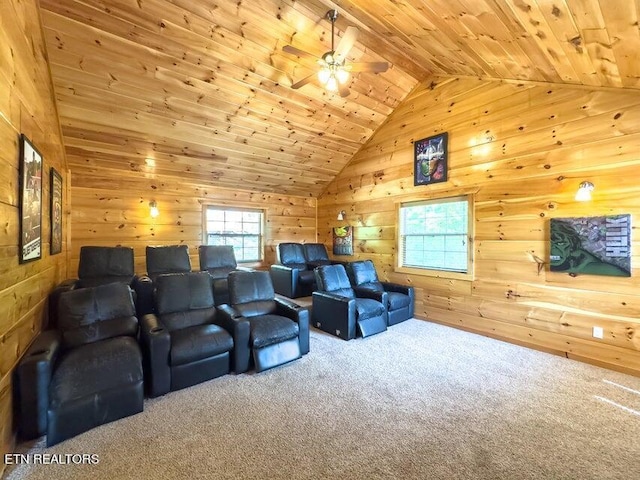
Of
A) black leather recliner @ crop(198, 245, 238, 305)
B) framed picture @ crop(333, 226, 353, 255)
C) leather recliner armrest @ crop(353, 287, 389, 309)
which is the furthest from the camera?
framed picture @ crop(333, 226, 353, 255)

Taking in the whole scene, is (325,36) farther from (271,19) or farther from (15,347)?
(15,347)

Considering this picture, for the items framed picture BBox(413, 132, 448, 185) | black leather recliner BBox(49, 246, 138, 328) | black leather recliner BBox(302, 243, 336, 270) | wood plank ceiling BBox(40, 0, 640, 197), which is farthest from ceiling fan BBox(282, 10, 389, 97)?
black leather recliner BBox(302, 243, 336, 270)

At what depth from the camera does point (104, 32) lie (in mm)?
2744

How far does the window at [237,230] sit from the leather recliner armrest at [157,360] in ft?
11.5

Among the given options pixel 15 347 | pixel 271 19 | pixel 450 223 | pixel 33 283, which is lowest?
pixel 15 347

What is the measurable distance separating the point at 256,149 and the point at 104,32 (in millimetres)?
2436

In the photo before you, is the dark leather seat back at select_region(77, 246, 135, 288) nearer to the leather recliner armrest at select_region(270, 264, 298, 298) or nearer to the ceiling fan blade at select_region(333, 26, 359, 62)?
the leather recliner armrest at select_region(270, 264, 298, 298)

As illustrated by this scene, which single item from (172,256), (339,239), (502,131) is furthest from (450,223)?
(172,256)

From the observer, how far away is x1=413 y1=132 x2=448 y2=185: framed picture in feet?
14.2

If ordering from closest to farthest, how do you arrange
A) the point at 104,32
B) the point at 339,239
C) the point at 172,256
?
1. the point at 104,32
2. the point at 172,256
3. the point at 339,239

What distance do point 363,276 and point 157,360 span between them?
10.2 ft

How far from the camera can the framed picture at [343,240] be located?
6066mm

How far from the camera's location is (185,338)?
2516mm

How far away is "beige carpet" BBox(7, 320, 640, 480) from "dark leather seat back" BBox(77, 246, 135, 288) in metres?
2.53
